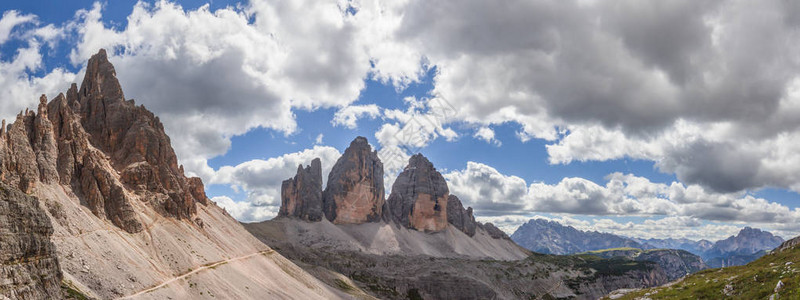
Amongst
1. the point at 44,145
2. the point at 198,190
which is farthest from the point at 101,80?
the point at 44,145

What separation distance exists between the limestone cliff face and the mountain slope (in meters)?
0.24

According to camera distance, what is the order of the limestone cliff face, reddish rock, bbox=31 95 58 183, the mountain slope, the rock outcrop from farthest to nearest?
reddish rock, bbox=31 95 58 183, the limestone cliff face, the mountain slope, the rock outcrop

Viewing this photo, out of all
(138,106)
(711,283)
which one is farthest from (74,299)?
(138,106)

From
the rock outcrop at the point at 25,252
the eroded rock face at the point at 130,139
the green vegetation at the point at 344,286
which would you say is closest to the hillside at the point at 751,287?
the rock outcrop at the point at 25,252

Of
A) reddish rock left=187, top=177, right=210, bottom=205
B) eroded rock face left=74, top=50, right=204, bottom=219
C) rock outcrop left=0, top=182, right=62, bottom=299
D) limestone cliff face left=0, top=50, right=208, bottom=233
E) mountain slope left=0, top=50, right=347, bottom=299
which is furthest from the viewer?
reddish rock left=187, top=177, right=210, bottom=205

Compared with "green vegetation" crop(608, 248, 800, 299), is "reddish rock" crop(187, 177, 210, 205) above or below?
above

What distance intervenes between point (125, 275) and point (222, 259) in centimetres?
3744

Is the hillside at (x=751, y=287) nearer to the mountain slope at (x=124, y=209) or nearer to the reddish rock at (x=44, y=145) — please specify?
the mountain slope at (x=124, y=209)

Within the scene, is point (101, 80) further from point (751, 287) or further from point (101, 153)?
point (751, 287)

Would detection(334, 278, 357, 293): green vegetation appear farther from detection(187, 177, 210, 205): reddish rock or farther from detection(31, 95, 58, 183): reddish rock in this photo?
detection(31, 95, 58, 183): reddish rock

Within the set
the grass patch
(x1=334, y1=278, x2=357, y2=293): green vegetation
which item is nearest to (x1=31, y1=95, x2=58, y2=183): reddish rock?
the grass patch

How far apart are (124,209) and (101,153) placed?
24.5 m

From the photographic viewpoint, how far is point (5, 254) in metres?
49.2

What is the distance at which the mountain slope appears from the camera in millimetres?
77375
